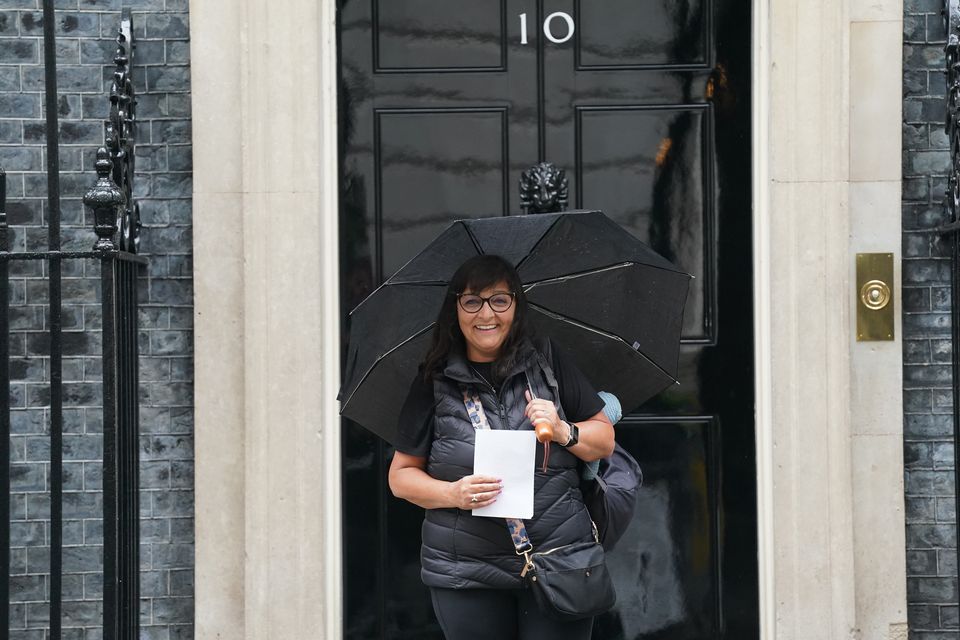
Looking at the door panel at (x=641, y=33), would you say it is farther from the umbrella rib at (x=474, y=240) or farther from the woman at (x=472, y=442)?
the woman at (x=472, y=442)

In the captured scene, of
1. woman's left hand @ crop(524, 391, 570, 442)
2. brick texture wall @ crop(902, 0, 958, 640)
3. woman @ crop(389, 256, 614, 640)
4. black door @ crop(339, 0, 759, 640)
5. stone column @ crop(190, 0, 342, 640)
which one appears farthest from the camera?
black door @ crop(339, 0, 759, 640)

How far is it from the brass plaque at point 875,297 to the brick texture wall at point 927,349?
0.38 feet

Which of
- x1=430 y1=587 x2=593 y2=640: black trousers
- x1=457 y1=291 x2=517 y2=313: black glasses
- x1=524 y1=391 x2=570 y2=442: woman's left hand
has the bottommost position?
x1=430 y1=587 x2=593 y2=640: black trousers

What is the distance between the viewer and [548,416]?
3.23m

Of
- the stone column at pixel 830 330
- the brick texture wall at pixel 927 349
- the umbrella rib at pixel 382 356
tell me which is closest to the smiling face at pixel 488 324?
the umbrella rib at pixel 382 356

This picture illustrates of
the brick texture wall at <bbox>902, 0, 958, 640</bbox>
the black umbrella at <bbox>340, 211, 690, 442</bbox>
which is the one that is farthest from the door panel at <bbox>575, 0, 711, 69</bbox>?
the black umbrella at <bbox>340, 211, 690, 442</bbox>

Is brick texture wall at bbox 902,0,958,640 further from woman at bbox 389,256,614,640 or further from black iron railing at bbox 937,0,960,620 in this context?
woman at bbox 389,256,614,640

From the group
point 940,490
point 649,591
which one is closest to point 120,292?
point 649,591

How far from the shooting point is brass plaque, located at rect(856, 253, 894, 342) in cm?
479

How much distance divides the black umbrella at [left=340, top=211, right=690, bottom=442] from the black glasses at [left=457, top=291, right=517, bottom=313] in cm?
27

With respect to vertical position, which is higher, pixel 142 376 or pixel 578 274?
pixel 578 274

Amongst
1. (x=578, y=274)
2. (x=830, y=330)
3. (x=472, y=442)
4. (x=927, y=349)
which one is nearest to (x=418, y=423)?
(x=472, y=442)

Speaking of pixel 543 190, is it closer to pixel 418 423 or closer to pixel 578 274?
pixel 578 274

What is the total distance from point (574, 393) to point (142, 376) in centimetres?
210
